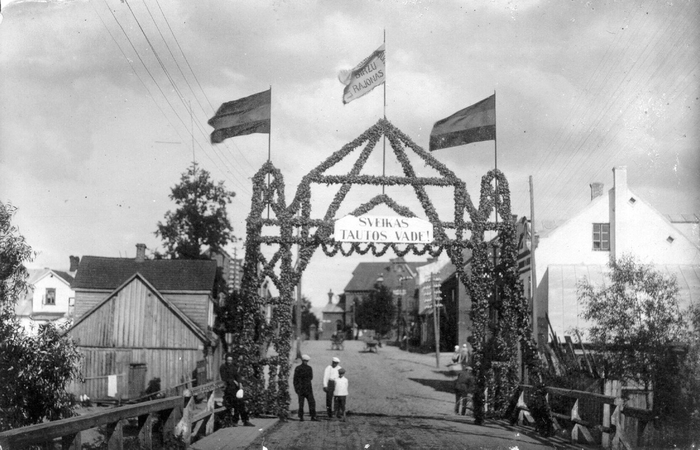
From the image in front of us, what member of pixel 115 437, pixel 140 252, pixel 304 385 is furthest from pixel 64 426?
pixel 140 252

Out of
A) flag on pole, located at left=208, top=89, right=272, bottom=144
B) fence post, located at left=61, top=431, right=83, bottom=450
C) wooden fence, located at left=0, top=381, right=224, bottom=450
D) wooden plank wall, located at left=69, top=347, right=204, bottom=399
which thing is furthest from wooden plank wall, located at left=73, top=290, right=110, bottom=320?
fence post, located at left=61, top=431, right=83, bottom=450

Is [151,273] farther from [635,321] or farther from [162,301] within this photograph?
[635,321]

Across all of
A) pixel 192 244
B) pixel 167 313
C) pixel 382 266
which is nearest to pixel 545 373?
pixel 167 313

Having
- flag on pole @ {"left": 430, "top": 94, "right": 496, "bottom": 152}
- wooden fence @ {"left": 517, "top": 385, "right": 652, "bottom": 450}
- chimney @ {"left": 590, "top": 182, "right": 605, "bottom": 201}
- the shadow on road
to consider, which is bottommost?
the shadow on road

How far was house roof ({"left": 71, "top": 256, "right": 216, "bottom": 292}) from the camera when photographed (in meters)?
35.3

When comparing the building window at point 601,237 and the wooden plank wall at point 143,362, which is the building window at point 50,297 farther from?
the building window at point 601,237

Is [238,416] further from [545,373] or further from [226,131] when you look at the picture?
[545,373]

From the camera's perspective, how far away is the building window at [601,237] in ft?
110

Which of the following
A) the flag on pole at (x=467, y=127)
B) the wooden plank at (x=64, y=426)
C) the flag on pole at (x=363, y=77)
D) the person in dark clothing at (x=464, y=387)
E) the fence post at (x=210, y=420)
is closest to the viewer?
the wooden plank at (x=64, y=426)

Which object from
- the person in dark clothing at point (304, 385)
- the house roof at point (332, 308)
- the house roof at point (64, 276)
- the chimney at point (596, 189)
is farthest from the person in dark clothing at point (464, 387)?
the house roof at point (332, 308)

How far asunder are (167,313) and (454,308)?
27430 millimetres

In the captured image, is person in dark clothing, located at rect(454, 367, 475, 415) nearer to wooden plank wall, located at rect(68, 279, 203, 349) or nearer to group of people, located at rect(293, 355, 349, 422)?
group of people, located at rect(293, 355, 349, 422)

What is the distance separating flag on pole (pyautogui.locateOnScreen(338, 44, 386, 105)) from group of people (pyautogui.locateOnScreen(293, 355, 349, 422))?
6.67 metres

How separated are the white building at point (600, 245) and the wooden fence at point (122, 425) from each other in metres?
20.5
